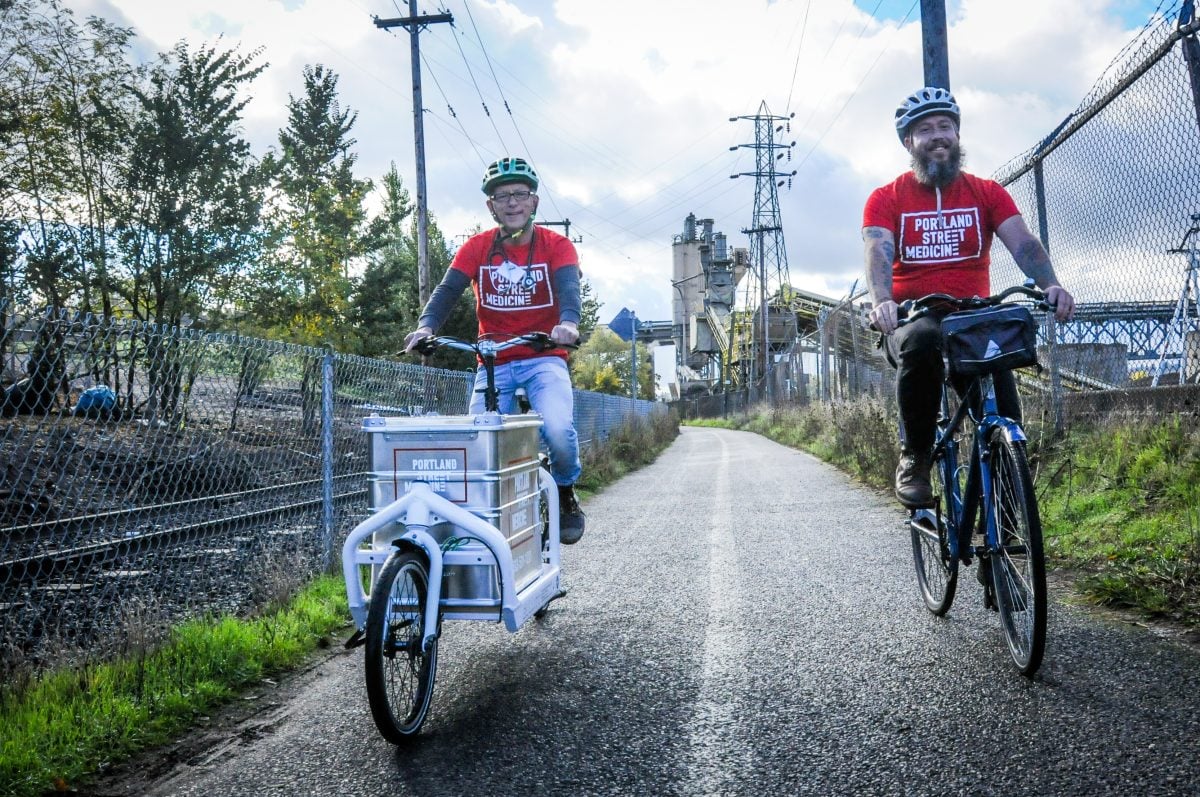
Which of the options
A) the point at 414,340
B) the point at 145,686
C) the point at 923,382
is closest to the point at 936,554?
the point at 923,382

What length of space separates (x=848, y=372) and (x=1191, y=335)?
39.6 ft

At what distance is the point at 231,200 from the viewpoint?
2169 cm

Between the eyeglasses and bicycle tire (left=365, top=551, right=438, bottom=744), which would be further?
the eyeglasses

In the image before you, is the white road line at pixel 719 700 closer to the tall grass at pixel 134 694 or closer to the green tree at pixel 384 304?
the tall grass at pixel 134 694

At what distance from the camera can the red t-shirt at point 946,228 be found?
3838mm

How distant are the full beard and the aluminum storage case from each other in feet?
7.01

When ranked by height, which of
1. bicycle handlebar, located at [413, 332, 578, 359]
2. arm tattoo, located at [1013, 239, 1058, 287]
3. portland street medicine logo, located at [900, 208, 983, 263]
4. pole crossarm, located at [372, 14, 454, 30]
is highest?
pole crossarm, located at [372, 14, 454, 30]

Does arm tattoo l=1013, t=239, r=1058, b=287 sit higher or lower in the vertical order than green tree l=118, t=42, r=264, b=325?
lower

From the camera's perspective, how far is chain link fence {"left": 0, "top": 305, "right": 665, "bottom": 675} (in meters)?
4.48

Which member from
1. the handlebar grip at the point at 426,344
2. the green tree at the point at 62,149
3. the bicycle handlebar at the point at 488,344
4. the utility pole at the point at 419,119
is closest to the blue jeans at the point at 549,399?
the bicycle handlebar at the point at 488,344

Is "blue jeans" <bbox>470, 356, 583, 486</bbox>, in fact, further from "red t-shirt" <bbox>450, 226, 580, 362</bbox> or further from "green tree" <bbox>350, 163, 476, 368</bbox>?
"green tree" <bbox>350, 163, 476, 368</bbox>

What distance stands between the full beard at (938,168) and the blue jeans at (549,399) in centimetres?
183

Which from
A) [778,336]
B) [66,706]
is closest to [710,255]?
[778,336]

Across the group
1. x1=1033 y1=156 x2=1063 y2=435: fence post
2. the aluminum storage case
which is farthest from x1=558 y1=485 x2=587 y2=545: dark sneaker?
x1=1033 y1=156 x2=1063 y2=435: fence post
